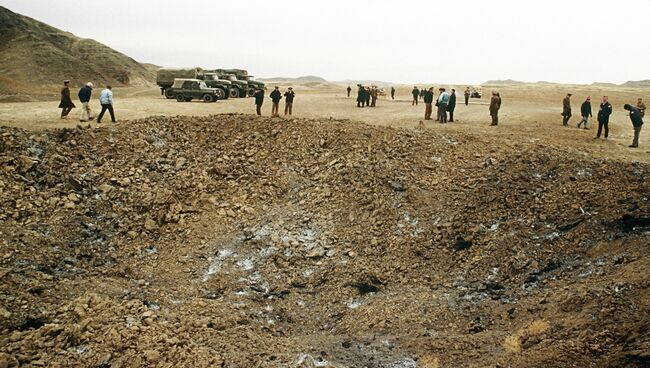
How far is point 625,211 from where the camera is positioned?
10.8 meters

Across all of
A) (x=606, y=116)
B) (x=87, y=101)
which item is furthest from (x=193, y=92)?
(x=606, y=116)

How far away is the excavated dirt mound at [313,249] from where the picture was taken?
26.9 ft

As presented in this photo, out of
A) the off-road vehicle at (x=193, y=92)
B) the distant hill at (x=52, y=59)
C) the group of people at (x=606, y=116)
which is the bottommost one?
the group of people at (x=606, y=116)

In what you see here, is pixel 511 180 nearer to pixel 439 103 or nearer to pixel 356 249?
pixel 356 249

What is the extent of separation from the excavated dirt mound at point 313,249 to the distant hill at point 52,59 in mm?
30513

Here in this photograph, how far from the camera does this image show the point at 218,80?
3095 centimetres

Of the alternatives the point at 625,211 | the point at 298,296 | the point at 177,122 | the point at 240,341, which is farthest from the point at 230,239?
the point at 625,211

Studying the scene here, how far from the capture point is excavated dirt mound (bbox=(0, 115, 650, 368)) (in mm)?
8203

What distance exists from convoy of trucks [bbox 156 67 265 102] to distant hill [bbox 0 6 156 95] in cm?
1261

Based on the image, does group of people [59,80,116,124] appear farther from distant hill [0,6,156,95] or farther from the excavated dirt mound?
distant hill [0,6,156,95]

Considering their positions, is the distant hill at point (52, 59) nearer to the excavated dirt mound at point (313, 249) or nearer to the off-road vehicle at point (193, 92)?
the off-road vehicle at point (193, 92)

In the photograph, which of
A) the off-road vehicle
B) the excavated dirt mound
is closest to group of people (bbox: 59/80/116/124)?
the excavated dirt mound

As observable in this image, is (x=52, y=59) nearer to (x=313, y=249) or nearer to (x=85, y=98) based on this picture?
(x=85, y=98)

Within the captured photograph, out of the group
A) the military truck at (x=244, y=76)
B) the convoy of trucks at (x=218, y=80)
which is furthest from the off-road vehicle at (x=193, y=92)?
the military truck at (x=244, y=76)
